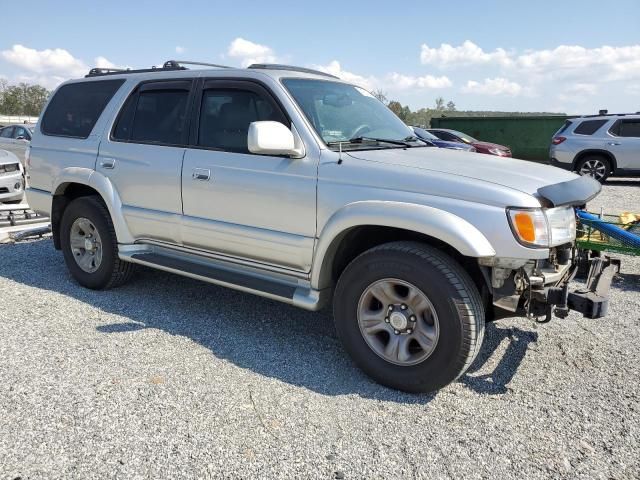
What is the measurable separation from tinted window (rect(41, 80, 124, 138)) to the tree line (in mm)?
62000

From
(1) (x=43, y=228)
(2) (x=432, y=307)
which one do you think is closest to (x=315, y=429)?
(2) (x=432, y=307)

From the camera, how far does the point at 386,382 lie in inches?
127

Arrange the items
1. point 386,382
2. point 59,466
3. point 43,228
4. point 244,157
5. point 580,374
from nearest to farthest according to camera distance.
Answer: point 59,466, point 386,382, point 580,374, point 244,157, point 43,228

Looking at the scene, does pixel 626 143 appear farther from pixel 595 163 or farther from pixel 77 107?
pixel 77 107

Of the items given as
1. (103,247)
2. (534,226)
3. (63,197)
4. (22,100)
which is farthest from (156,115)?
(22,100)

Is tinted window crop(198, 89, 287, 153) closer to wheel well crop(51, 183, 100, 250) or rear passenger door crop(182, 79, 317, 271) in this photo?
rear passenger door crop(182, 79, 317, 271)

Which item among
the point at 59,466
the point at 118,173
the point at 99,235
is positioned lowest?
the point at 59,466

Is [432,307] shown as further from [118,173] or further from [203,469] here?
[118,173]

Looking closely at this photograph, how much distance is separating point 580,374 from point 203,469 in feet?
7.96

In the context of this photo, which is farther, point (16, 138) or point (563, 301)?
point (16, 138)

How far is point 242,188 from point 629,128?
13.1 metres

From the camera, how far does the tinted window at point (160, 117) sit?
4227 mm

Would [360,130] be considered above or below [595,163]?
above

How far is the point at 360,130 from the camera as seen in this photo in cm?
386
